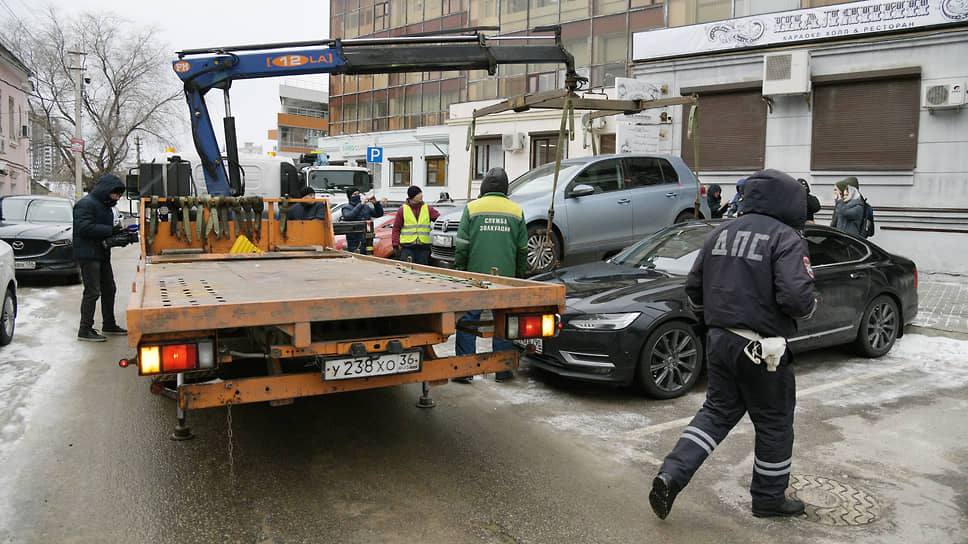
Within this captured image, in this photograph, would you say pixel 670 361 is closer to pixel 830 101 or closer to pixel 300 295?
pixel 300 295

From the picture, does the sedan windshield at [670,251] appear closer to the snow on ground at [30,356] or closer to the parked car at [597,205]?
the parked car at [597,205]

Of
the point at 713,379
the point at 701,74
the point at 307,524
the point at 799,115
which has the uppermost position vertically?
the point at 701,74

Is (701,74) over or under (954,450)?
over

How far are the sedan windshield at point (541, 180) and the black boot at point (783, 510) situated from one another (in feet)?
20.9

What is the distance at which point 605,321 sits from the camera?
5637 mm

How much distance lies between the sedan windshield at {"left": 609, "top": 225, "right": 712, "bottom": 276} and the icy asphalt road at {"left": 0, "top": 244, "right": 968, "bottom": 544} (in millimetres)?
1403

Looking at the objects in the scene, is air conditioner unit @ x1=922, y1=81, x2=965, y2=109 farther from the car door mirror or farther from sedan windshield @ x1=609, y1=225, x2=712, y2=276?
sedan windshield @ x1=609, y1=225, x2=712, y2=276

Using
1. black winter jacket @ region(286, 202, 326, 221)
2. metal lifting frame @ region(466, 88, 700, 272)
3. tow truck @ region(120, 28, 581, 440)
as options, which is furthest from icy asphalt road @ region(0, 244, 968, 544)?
metal lifting frame @ region(466, 88, 700, 272)

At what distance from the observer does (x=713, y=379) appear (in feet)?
12.3

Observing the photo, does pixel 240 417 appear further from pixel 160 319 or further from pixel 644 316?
pixel 644 316

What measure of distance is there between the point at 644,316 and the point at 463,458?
79.4 inches

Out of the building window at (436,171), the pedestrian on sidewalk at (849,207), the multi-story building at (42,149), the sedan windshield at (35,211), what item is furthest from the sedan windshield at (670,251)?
the multi-story building at (42,149)

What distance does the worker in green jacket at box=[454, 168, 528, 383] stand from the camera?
635cm

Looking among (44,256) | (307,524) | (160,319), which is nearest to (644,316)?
(307,524)
